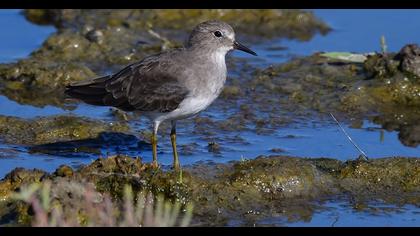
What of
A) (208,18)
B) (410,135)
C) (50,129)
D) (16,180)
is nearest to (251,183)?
(16,180)

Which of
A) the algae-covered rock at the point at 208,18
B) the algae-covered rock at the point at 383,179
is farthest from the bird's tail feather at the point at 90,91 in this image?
the algae-covered rock at the point at 208,18

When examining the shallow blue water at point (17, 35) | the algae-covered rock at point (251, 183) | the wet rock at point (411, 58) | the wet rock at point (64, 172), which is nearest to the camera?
the wet rock at point (64, 172)

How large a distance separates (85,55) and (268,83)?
244 cm

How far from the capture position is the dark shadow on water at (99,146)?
1027cm

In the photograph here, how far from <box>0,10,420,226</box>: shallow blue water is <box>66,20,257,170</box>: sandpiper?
0.56m

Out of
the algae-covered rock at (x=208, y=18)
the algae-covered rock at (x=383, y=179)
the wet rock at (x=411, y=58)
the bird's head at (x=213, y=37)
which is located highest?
the algae-covered rock at (x=208, y=18)

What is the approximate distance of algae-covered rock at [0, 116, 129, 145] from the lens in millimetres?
10547

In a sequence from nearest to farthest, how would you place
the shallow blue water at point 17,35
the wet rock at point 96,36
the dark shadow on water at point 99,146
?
the dark shadow on water at point 99,146, the wet rock at point 96,36, the shallow blue water at point 17,35

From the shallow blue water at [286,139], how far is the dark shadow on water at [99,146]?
0.03 metres

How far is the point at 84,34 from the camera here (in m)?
13.6

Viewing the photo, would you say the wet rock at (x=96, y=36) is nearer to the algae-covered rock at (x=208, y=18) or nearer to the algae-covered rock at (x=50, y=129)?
the algae-covered rock at (x=208, y=18)

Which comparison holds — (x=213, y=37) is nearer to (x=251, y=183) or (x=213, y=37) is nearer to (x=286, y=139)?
(x=286, y=139)

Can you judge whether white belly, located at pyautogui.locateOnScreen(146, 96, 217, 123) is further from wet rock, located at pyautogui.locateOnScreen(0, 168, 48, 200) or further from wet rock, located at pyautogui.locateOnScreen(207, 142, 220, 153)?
wet rock, located at pyautogui.locateOnScreen(0, 168, 48, 200)
